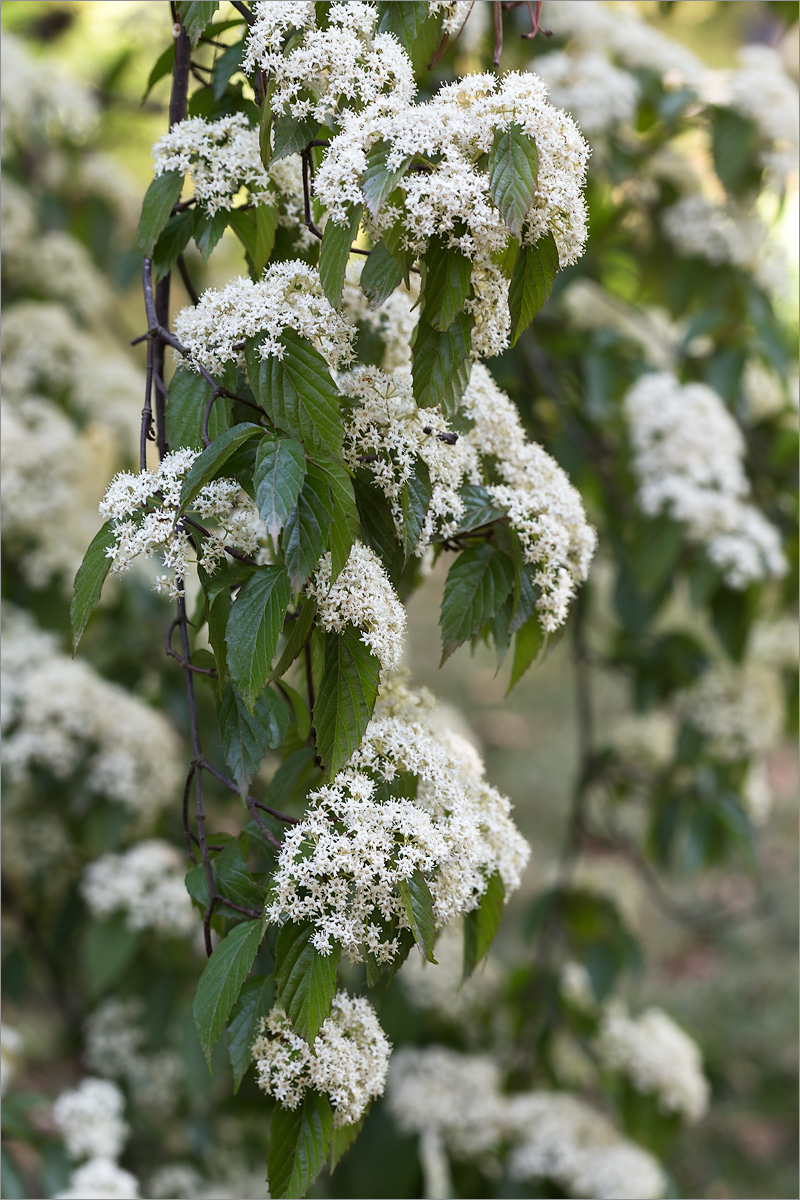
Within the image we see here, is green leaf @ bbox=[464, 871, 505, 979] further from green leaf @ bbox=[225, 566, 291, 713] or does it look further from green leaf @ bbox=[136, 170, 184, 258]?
green leaf @ bbox=[136, 170, 184, 258]

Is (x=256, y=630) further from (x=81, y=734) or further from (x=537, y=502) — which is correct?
(x=81, y=734)

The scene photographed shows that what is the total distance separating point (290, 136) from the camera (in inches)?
43.5

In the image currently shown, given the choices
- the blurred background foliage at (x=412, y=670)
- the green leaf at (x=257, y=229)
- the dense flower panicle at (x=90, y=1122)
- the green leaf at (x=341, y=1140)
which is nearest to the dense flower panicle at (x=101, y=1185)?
the dense flower panicle at (x=90, y=1122)

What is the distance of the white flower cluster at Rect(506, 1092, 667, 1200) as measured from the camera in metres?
2.70

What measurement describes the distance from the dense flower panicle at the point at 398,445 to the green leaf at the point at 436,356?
7 centimetres

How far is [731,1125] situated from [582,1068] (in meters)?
1.63

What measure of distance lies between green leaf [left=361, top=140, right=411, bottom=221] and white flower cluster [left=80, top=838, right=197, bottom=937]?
190 centimetres

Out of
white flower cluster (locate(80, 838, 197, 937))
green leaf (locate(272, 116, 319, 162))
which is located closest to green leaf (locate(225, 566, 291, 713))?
green leaf (locate(272, 116, 319, 162))

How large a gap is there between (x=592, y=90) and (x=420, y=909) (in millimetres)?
2543

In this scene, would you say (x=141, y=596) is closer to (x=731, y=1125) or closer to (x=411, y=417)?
(x=411, y=417)

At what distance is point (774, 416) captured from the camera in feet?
10.7

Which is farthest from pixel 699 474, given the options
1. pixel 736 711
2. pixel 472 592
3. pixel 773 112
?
pixel 472 592

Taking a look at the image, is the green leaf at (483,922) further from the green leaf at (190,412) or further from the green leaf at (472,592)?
the green leaf at (190,412)

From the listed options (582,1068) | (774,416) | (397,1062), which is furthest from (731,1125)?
(774,416)
